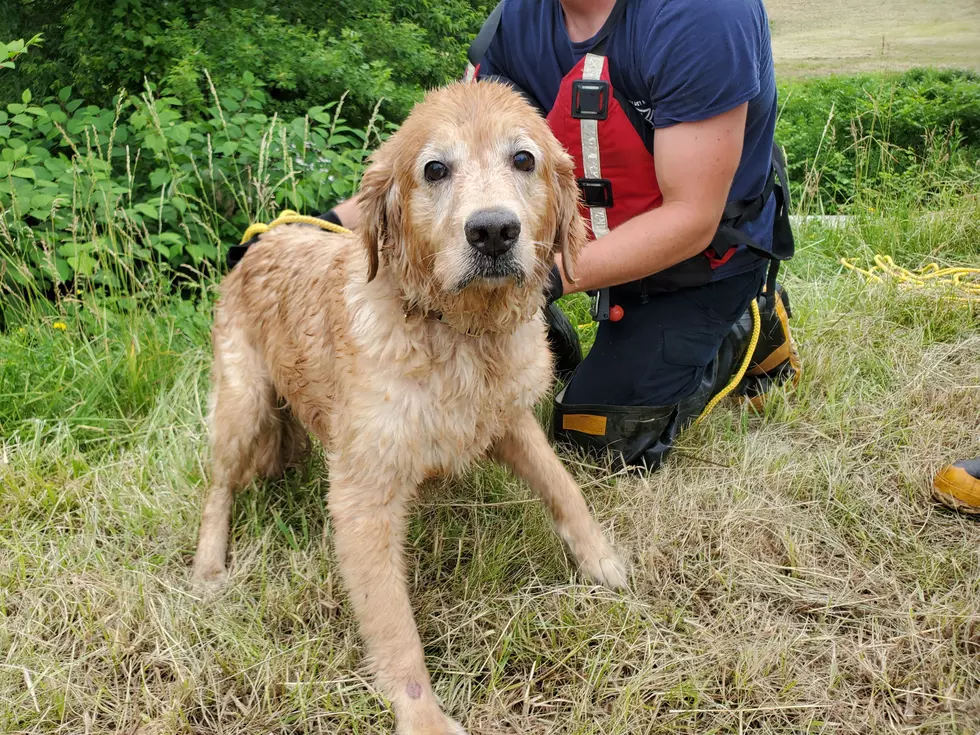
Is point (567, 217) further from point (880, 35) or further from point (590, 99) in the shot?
point (880, 35)

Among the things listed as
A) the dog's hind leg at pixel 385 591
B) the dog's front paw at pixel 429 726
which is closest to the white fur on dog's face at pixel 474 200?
the dog's hind leg at pixel 385 591

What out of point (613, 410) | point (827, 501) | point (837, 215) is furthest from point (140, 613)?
point (837, 215)

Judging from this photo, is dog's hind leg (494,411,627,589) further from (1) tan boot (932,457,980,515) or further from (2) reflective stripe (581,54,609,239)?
(1) tan boot (932,457,980,515)

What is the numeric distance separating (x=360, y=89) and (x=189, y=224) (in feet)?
6.98

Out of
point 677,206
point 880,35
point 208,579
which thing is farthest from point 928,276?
point 208,579

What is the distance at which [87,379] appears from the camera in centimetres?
377

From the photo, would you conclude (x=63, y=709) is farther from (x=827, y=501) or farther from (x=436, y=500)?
(x=827, y=501)

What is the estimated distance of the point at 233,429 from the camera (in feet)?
9.92

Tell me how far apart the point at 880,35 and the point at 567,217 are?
18.6 ft

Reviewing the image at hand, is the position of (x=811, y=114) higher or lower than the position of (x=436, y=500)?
higher

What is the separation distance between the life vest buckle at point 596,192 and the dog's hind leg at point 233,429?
1.49 metres

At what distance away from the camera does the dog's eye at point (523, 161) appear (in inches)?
89.8

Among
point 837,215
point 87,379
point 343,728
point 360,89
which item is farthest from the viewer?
point 360,89

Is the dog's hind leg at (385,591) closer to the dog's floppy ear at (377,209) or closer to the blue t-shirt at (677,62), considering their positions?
the dog's floppy ear at (377,209)
